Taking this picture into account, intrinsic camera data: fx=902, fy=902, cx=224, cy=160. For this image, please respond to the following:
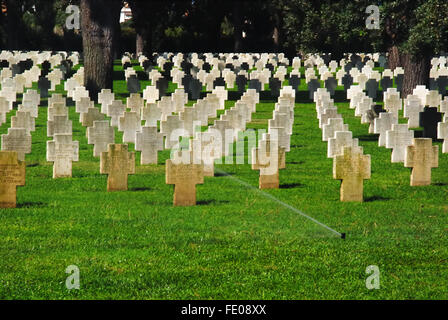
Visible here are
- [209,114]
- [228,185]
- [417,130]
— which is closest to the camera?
[228,185]

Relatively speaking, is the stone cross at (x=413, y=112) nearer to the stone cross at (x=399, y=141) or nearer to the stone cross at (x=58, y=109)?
the stone cross at (x=399, y=141)

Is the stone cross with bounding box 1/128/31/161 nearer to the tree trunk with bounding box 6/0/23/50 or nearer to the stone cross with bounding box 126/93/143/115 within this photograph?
the stone cross with bounding box 126/93/143/115

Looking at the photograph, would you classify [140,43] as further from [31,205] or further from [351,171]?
[351,171]

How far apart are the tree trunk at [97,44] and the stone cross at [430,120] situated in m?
13.4

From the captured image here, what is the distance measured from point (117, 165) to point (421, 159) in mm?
4627

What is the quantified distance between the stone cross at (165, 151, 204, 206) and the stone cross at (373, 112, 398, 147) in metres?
7.74

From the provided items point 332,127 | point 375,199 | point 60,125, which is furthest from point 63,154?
point 332,127

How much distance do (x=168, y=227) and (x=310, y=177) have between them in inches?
182

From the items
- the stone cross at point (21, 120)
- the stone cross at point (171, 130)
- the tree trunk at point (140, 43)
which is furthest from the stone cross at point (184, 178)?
the tree trunk at point (140, 43)

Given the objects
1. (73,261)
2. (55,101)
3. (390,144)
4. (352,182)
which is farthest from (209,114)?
(73,261)

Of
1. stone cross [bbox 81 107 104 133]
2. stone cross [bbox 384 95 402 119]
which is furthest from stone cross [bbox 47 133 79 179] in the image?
stone cross [bbox 384 95 402 119]

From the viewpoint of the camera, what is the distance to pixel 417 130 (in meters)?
22.1

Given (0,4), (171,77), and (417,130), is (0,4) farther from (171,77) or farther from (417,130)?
(417,130)

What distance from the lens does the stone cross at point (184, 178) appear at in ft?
39.5
